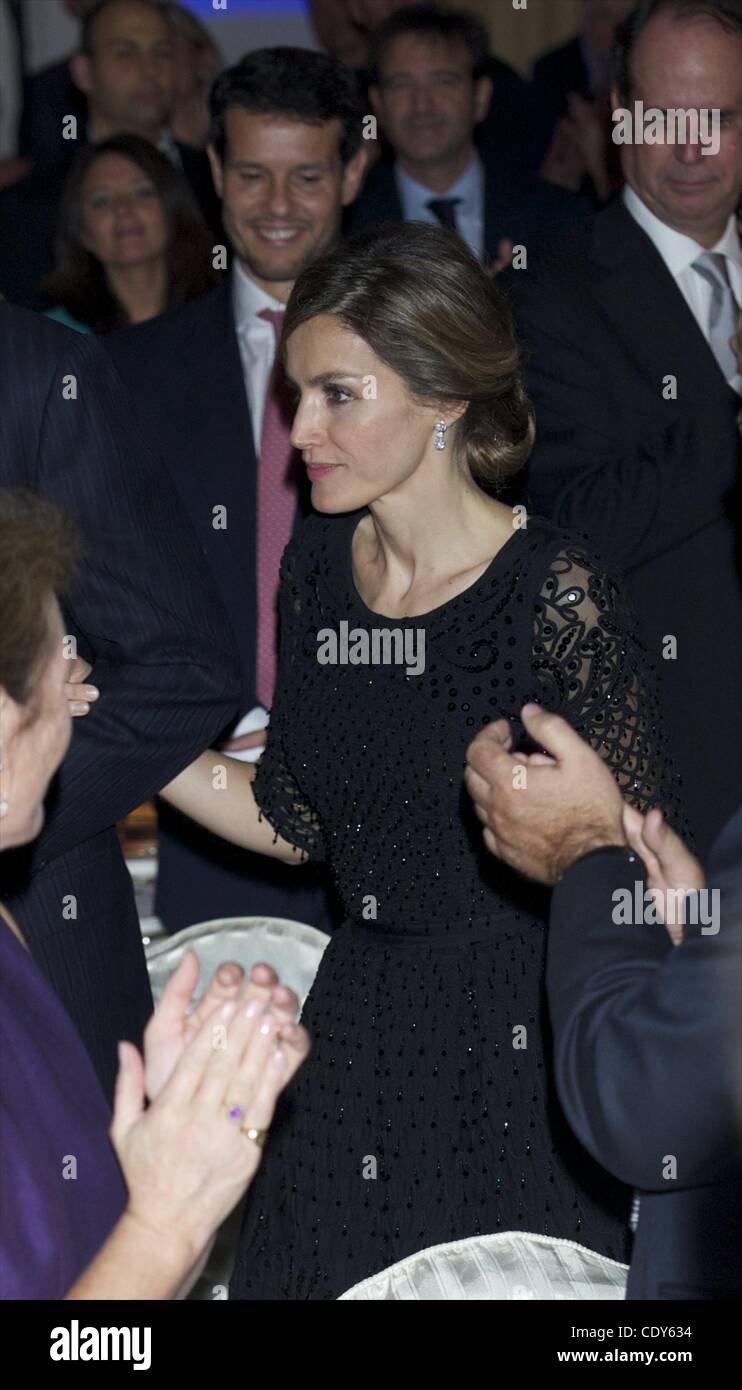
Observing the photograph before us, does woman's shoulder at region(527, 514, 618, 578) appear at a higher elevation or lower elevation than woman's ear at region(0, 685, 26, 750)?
higher

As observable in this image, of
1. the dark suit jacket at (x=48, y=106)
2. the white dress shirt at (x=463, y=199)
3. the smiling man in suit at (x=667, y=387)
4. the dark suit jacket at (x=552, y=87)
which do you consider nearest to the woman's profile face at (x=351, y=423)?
the smiling man in suit at (x=667, y=387)

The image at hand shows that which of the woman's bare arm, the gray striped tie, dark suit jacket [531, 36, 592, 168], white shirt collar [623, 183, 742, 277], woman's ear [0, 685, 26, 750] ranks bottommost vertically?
the woman's bare arm

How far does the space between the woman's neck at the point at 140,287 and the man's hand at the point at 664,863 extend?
9.42 ft

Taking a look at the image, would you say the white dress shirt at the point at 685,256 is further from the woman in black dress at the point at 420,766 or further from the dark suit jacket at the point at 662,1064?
the dark suit jacket at the point at 662,1064

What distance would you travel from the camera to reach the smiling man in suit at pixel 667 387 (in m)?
2.72

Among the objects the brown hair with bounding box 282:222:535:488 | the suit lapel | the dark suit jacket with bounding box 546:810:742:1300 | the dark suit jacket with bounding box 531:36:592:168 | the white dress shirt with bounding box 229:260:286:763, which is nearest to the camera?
the dark suit jacket with bounding box 546:810:742:1300

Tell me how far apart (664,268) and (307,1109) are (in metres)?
1.44

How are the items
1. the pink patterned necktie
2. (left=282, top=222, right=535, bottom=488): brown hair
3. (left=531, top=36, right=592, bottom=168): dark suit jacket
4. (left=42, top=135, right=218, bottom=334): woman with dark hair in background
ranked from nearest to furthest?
(left=282, top=222, right=535, bottom=488): brown hair, the pink patterned necktie, (left=42, top=135, right=218, bottom=334): woman with dark hair in background, (left=531, top=36, right=592, bottom=168): dark suit jacket

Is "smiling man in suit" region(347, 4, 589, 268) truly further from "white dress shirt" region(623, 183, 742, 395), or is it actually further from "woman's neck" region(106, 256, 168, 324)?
"white dress shirt" region(623, 183, 742, 395)

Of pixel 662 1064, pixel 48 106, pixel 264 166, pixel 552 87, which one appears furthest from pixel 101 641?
pixel 48 106

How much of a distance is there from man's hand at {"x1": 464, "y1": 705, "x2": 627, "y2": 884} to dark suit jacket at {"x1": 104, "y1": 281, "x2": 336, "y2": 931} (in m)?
1.41

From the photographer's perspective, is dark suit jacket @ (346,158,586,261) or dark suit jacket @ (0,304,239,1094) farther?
dark suit jacket @ (346,158,586,261)

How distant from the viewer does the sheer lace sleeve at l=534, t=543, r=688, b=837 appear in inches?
85.7

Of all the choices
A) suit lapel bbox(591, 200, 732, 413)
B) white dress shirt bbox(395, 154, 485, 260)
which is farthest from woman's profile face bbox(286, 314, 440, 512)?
white dress shirt bbox(395, 154, 485, 260)
